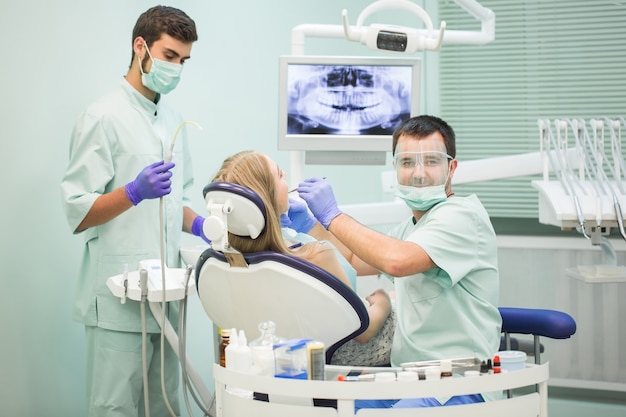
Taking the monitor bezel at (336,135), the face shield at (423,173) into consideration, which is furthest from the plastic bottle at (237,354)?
the monitor bezel at (336,135)

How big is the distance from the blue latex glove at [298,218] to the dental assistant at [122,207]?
1.73ft

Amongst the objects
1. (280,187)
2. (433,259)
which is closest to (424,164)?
(433,259)

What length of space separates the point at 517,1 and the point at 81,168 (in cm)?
237

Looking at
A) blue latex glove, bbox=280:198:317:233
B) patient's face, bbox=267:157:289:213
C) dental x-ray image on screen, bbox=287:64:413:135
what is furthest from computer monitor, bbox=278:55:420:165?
patient's face, bbox=267:157:289:213

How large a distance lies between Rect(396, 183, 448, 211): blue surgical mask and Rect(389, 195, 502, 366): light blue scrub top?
32mm

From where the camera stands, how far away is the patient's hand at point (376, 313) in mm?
2025

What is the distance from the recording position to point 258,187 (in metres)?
1.82

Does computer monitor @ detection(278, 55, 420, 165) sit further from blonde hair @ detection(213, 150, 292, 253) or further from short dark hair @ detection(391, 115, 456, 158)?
blonde hair @ detection(213, 150, 292, 253)

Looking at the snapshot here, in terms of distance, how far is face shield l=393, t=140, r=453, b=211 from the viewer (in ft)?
6.70

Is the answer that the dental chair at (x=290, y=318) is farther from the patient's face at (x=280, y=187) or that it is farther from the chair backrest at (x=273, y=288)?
the patient's face at (x=280, y=187)

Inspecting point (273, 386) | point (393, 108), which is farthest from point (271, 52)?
point (273, 386)

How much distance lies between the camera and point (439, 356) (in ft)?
6.31

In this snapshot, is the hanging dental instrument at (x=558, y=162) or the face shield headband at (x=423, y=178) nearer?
the face shield headband at (x=423, y=178)

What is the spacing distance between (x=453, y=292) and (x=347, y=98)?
118 cm
